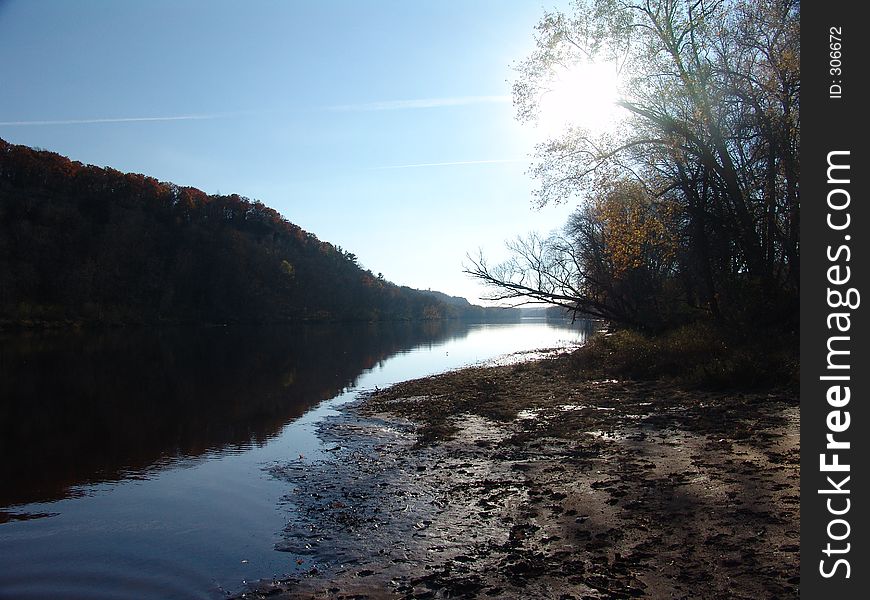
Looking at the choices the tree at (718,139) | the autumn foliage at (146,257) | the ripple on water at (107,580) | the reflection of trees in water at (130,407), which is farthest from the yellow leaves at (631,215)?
the autumn foliage at (146,257)

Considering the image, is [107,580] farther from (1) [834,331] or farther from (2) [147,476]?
(1) [834,331]

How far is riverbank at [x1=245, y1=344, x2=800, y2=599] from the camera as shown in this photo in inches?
201

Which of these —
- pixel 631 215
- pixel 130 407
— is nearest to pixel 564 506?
pixel 631 215

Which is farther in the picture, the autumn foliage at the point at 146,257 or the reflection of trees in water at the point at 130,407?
the autumn foliage at the point at 146,257

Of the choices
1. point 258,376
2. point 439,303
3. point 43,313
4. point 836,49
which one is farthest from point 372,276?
point 836,49

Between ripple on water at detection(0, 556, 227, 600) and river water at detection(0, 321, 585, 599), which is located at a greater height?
ripple on water at detection(0, 556, 227, 600)

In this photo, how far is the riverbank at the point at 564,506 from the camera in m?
5.10

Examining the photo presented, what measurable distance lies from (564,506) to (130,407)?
52.1 ft

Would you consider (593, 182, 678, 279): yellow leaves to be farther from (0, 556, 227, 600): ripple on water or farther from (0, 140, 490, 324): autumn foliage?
(0, 140, 490, 324): autumn foliage

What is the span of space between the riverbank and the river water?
0.78 m

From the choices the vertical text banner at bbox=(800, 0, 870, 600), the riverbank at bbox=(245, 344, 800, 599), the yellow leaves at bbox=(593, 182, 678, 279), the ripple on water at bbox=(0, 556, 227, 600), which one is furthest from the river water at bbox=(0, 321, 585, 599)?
the yellow leaves at bbox=(593, 182, 678, 279)

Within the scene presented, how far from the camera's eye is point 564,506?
23.5 feet

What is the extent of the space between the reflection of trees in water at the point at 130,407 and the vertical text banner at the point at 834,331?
A: 10.3 meters

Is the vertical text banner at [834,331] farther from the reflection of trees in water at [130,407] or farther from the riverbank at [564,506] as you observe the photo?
the reflection of trees in water at [130,407]
